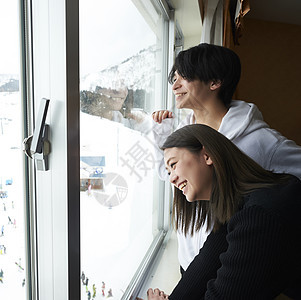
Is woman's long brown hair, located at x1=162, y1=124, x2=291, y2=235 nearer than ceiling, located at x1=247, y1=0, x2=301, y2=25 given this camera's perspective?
Yes

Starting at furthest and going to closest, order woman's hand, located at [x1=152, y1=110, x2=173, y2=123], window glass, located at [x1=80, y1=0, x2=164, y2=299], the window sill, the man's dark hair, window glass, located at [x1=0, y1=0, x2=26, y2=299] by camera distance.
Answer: the window sill < woman's hand, located at [x1=152, y1=110, x2=173, y2=123] < the man's dark hair < window glass, located at [x1=80, y1=0, x2=164, y2=299] < window glass, located at [x1=0, y1=0, x2=26, y2=299]

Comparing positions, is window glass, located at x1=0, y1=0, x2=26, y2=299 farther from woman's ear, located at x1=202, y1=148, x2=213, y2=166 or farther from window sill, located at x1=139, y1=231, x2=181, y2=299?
window sill, located at x1=139, y1=231, x2=181, y2=299

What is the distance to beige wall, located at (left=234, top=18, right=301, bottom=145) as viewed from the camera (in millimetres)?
3131

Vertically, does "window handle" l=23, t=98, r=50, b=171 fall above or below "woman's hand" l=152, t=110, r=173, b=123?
below

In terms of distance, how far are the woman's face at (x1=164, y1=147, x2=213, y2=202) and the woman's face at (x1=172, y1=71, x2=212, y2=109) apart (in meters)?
0.32

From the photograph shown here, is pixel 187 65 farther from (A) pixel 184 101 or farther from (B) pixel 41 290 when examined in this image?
(B) pixel 41 290

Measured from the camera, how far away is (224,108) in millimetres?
1106

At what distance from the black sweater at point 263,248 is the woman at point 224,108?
296 mm

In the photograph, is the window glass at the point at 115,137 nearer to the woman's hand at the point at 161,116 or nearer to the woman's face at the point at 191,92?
the woman's hand at the point at 161,116

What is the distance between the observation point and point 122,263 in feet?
4.24

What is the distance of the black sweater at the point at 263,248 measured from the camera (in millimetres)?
617

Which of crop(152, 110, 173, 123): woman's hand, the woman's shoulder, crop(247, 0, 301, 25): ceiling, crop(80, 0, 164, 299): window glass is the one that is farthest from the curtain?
the woman's shoulder

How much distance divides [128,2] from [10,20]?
764 millimetres

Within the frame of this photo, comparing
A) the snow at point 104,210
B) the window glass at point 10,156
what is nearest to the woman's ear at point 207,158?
the snow at point 104,210
